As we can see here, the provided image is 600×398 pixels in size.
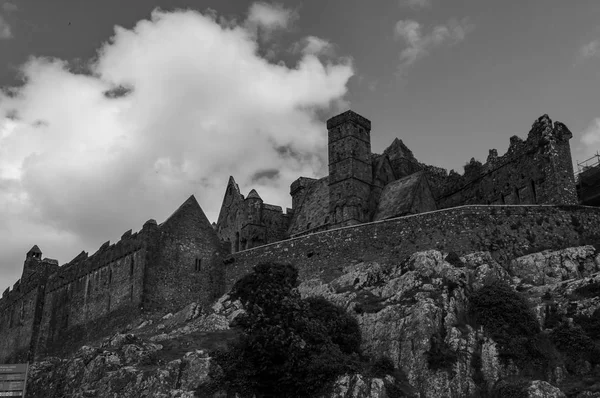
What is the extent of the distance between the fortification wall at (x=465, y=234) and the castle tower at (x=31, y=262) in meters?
38.5

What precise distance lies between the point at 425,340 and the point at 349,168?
27.9 metres

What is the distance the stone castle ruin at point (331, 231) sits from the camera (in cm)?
5116

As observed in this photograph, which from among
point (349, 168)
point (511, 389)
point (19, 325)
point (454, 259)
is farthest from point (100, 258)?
point (511, 389)

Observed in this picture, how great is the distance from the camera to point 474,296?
140ft

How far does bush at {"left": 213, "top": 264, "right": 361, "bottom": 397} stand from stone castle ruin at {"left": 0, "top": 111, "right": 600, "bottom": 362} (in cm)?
1026

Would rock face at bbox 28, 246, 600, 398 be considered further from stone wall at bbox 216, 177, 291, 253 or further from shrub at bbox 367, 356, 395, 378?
stone wall at bbox 216, 177, 291, 253

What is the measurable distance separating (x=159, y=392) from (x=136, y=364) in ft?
10.8

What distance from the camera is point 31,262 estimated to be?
79.7 m

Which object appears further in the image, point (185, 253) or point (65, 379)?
point (185, 253)

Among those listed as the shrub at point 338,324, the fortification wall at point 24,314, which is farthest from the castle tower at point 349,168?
the fortification wall at point 24,314

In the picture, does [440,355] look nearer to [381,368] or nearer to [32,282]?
[381,368]

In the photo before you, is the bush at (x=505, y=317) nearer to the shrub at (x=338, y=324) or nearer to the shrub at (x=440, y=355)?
the shrub at (x=440, y=355)

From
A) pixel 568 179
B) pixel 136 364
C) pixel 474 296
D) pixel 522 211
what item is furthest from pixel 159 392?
pixel 568 179

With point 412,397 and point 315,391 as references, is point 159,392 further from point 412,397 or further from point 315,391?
point 412,397
